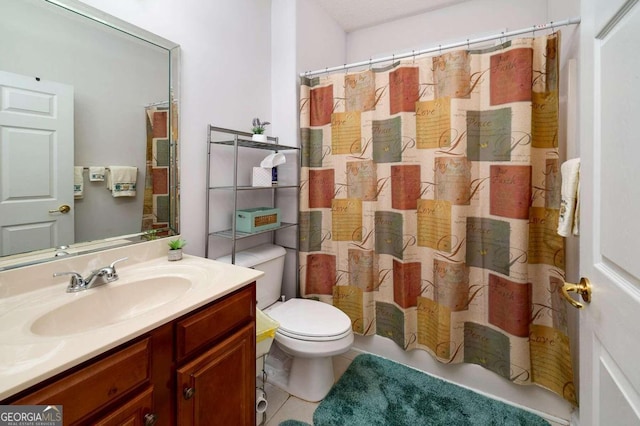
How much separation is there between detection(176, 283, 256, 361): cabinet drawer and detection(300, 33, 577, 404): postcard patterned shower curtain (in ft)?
3.00

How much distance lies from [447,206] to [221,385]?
139 cm

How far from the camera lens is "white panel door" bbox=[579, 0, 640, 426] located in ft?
1.61

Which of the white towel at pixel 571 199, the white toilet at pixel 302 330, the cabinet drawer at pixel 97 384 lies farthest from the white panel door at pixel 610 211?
the cabinet drawer at pixel 97 384

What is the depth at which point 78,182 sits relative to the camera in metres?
1.04

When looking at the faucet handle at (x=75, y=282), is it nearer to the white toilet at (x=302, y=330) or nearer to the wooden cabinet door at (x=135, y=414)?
the wooden cabinet door at (x=135, y=414)

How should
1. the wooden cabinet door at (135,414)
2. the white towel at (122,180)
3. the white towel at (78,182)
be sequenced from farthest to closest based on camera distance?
the white towel at (122,180) → the white towel at (78,182) → the wooden cabinet door at (135,414)

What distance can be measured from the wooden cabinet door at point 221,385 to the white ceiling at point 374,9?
7.54ft

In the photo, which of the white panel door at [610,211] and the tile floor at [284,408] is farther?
the tile floor at [284,408]

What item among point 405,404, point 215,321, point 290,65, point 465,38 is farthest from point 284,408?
point 465,38

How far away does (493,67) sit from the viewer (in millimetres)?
1426

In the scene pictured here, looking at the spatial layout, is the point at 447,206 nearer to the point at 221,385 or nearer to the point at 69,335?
the point at 221,385

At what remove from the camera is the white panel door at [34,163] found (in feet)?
2.89

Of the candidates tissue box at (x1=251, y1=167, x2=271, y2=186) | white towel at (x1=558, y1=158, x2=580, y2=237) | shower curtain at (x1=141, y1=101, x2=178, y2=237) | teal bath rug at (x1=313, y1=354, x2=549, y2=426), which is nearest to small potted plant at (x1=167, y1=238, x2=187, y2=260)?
shower curtain at (x1=141, y1=101, x2=178, y2=237)

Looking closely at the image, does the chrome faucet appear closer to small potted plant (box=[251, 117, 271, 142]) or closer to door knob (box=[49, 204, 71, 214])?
door knob (box=[49, 204, 71, 214])
